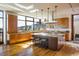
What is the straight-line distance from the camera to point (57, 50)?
364 cm

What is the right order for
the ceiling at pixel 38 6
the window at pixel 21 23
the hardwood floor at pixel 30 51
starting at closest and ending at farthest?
1. the ceiling at pixel 38 6
2. the hardwood floor at pixel 30 51
3. the window at pixel 21 23

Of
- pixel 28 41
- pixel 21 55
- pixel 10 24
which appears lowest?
pixel 21 55

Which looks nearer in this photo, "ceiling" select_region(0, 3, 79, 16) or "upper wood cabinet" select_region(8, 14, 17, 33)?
"ceiling" select_region(0, 3, 79, 16)

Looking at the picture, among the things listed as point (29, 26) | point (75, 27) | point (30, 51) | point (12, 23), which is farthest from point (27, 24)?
point (75, 27)

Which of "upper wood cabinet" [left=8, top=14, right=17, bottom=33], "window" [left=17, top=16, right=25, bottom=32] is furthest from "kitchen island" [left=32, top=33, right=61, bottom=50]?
"upper wood cabinet" [left=8, top=14, right=17, bottom=33]

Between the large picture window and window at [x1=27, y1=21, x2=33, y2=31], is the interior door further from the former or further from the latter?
window at [x1=27, y1=21, x2=33, y2=31]

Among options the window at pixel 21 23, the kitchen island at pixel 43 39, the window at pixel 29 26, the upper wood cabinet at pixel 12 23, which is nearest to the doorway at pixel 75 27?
the kitchen island at pixel 43 39

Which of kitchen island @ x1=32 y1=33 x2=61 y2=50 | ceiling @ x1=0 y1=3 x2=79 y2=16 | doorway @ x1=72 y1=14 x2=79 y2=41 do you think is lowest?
kitchen island @ x1=32 y1=33 x2=61 y2=50

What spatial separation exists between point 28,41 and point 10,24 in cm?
76

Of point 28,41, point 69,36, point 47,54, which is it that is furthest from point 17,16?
point 69,36

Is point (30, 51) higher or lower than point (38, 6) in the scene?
lower

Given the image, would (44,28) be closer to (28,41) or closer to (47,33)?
(47,33)

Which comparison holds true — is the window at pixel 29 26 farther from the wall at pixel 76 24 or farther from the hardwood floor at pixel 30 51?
the wall at pixel 76 24

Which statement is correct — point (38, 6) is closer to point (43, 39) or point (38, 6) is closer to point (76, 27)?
point (43, 39)
